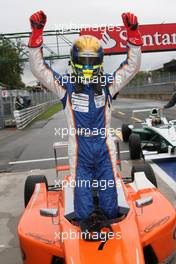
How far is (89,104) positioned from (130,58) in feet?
1.79

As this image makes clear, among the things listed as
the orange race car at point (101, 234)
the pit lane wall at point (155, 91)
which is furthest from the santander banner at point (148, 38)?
the orange race car at point (101, 234)

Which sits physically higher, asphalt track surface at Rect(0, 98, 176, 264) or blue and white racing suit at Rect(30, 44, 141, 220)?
blue and white racing suit at Rect(30, 44, 141, 220)

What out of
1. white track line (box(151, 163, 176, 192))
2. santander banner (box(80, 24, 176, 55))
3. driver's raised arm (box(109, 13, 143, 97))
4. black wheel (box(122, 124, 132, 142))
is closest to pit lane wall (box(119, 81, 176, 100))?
santander banner (box(80, 24, 176, 55))

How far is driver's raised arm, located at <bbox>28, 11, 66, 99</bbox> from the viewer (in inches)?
137

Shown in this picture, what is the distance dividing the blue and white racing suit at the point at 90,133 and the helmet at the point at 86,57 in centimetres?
12

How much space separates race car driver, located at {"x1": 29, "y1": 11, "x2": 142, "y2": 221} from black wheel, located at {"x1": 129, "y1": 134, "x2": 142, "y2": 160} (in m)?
4.91

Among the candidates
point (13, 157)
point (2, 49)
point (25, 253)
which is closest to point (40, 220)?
point (25, 253)

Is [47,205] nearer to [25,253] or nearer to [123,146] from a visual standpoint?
[25,253]

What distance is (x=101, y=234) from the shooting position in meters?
3.19

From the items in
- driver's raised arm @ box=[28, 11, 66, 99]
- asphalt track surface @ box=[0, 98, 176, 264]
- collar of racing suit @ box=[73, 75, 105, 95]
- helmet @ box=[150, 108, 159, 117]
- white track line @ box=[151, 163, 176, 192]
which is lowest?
asphalt track surface @ box=[0, 98, 176, 264]

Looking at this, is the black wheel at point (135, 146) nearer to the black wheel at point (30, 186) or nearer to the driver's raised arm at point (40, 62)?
the black wheel at point (30, 186)

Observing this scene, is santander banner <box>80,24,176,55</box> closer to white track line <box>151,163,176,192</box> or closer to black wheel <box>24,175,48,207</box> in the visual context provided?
white track line <box>151,163,176,192</box>

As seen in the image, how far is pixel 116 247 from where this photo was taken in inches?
122

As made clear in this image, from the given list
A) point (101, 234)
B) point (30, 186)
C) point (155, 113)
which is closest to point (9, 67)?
point (155, 113)
